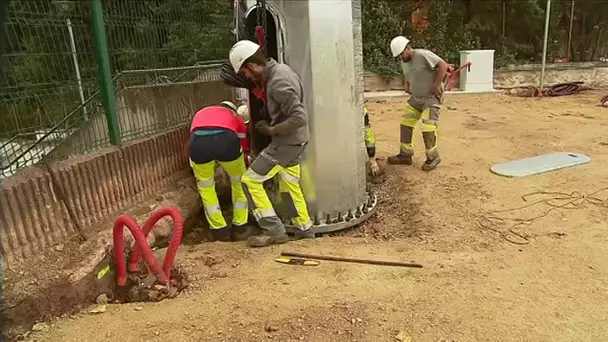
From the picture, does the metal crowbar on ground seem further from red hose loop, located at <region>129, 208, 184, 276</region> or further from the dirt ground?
red hose loop, located at <region>129, 208, 184, 276</region>

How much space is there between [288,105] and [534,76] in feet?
38.9

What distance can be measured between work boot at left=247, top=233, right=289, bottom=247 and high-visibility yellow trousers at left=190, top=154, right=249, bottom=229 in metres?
0.39

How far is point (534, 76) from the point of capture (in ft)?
45.8

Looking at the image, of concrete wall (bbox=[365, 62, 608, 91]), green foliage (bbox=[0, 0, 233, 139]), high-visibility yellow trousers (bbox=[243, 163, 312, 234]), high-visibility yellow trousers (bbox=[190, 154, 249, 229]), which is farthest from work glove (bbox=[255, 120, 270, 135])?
concrete wall (bbox=[365, 62, 608, 91])

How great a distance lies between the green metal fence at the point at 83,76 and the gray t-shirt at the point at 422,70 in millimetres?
2747

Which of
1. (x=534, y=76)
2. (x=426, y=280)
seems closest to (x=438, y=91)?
(x=426, y=280)

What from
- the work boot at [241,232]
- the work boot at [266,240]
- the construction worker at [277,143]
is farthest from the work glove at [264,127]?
the work boot at [241,232]

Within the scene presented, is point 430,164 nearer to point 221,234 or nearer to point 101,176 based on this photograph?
point 221,234

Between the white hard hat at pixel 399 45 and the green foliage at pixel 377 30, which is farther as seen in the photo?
the green foliage at pixel 377 30

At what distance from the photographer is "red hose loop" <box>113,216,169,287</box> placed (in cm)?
342

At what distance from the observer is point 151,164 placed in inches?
195

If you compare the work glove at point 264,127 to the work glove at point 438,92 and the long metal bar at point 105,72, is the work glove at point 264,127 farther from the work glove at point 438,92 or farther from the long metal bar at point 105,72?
the work glove at point 438,92

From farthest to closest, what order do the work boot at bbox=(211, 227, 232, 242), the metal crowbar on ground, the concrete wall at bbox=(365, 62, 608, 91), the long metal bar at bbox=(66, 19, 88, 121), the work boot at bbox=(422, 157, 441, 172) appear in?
the concrete wall at bbox=(365, 62, 608, 91) < the work boot at bbox=(422, 157, 441, 172) < the work boot at bbox=(211, 227, 232, 242) < the long metal bar at bbox=(66, 19, 88, 121) < the metal crowbar on ground

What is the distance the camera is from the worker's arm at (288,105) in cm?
417
